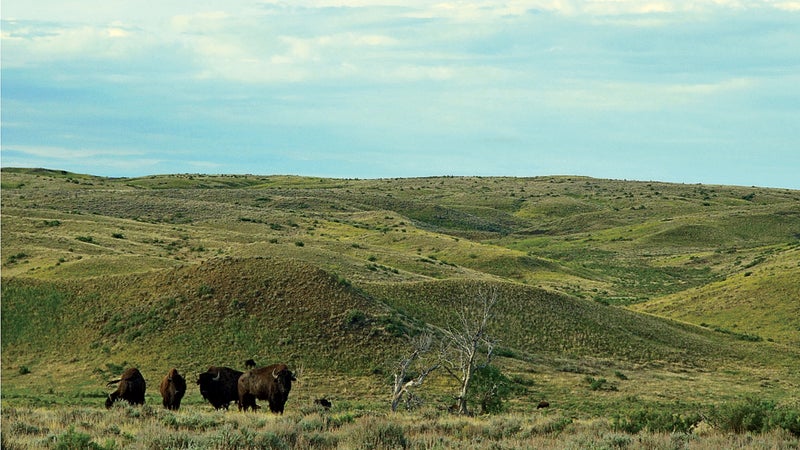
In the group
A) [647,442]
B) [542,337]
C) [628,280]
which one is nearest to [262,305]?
[542,337]

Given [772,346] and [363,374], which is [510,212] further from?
[363,374]

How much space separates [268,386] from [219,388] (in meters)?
2.39


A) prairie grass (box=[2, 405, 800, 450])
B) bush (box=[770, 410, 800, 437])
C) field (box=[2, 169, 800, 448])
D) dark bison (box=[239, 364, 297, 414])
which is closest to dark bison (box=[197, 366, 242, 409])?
dark bison (box=[239, 364, 297, 414])

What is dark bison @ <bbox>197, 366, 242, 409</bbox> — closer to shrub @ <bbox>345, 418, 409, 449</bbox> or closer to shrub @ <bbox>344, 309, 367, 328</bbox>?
shrub @ <bbox>345, 418, 409, 449</bbox>

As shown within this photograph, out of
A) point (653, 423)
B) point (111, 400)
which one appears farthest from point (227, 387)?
point (653, 423)

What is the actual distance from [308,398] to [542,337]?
21662 mm

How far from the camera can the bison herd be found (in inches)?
939

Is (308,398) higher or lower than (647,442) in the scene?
lower

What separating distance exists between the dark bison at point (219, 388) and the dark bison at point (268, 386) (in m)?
0.84

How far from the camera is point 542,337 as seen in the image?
52.5m

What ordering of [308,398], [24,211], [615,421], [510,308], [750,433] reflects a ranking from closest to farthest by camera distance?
[750,433] < [615,421] < [308,398] < [510,308] < [24,211]

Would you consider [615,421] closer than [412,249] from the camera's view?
Yes

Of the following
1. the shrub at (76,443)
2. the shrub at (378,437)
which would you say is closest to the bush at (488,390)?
the shrub at (378,437)

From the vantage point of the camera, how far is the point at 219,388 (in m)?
25.6
